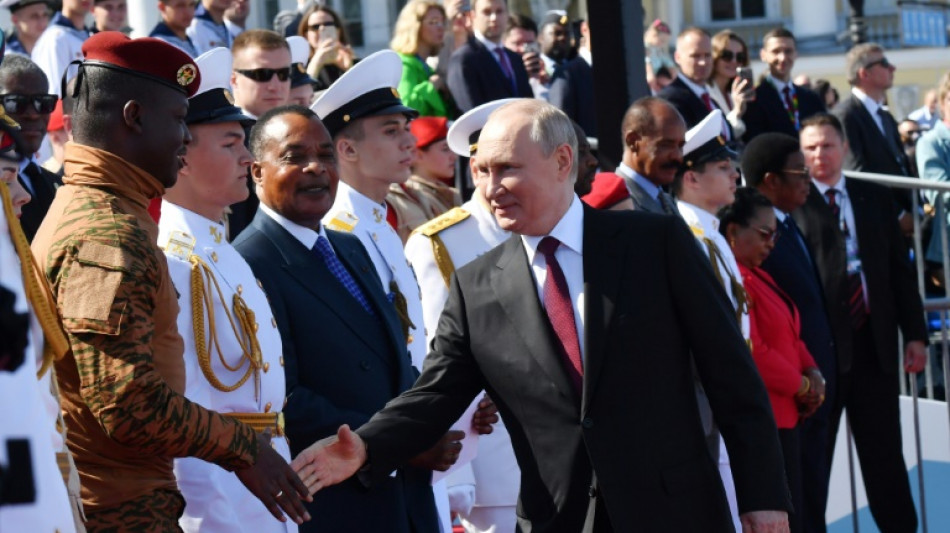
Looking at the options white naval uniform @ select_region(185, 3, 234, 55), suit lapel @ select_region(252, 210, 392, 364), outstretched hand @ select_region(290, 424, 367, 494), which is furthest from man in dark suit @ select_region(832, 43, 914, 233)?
outstretched hand @ select_region(290, 424, 367, 494)

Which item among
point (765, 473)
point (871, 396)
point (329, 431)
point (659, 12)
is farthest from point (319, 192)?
point (659, 12)

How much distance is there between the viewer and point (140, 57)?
12.7 feet

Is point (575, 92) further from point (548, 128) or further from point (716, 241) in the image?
point (548, 128)

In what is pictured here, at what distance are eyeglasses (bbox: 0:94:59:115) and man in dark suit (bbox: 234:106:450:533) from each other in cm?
156

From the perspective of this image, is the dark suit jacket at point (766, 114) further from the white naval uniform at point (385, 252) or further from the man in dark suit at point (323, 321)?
the man in dark suit at point (323, 321)

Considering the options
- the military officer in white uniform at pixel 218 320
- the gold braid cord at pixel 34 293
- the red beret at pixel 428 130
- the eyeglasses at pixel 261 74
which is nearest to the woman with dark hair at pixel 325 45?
the red beret at pixel 428 130

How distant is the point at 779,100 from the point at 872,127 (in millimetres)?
712

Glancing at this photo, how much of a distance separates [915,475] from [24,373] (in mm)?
7308

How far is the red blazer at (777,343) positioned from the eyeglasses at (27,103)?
10.5 ft

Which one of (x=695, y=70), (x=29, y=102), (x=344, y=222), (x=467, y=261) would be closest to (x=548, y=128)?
(x=344, y=222)

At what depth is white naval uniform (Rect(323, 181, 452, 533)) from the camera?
543 centimetres

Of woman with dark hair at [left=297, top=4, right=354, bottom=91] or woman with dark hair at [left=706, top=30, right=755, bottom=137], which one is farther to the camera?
woman with dark hair at [left=706, top=30, right=755, bottom=137]

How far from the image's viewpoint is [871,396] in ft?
27.7

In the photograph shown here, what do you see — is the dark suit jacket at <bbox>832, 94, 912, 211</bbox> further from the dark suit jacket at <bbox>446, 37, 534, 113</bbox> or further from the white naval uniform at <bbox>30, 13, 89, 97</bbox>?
the white naval uniform at <bbox>30, 13, 89, 97</bbox>
